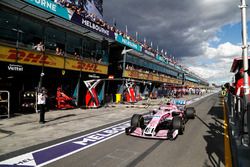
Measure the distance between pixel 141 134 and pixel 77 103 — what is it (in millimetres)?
13480

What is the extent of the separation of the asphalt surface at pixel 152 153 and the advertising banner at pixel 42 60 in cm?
929

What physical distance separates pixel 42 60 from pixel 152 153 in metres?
12.2

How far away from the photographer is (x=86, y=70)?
827 inches

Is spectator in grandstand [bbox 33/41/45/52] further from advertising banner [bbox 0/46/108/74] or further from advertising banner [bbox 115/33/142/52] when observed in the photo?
advertising banner [bbox 115/33/142/52]

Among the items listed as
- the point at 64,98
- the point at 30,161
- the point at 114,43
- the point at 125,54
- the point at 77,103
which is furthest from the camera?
the point at 125,54

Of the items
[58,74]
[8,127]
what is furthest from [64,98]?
[8,127]

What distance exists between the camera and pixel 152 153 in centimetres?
664

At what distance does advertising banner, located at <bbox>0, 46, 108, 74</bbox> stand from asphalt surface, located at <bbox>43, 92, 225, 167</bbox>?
9293 mm

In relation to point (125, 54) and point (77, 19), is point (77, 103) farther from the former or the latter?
point (125, 54)

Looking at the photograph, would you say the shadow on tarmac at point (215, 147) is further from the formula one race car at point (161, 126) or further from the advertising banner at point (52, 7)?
the advertising banner at point (52, 7)

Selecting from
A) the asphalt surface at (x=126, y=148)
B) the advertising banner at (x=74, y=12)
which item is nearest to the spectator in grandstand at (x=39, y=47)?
the advertising banner at (x=74, y=12)

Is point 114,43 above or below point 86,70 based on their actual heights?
above

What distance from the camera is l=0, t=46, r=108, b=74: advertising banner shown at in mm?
13702

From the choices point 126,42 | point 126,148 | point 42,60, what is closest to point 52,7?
point 42,60
